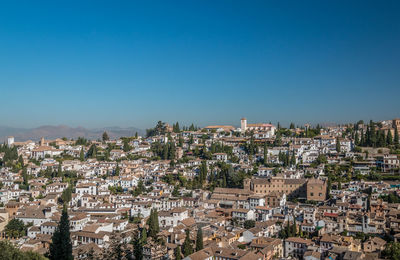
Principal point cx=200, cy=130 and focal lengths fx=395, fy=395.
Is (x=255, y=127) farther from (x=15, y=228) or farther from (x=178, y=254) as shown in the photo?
(x=178, y=254)

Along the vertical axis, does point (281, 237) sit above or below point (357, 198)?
below

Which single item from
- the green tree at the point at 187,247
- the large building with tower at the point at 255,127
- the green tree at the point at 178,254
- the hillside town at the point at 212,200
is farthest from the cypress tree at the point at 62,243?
the large building with tower at the point at 255,127

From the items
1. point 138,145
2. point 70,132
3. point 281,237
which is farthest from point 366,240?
point 70,132

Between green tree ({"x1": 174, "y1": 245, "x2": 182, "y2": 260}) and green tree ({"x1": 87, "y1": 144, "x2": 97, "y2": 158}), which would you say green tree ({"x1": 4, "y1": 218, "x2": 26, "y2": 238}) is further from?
green tree ({"x1": 87, "y1": 144, "x2": 97, "y2": 158})

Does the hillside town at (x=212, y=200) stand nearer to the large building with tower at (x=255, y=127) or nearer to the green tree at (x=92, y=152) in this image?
the green tree at (x=92, y=152)

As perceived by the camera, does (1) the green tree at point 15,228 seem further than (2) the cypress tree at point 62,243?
Yes

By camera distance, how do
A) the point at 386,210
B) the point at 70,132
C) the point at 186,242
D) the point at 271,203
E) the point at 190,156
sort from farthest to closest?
1. the point at 70,132
2. the point at 190,156
3. the point at 271,203
4. the point at 386,210
5. the point at 186,242

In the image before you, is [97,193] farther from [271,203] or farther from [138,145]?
[138,145]

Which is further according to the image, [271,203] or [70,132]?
[70,132]
